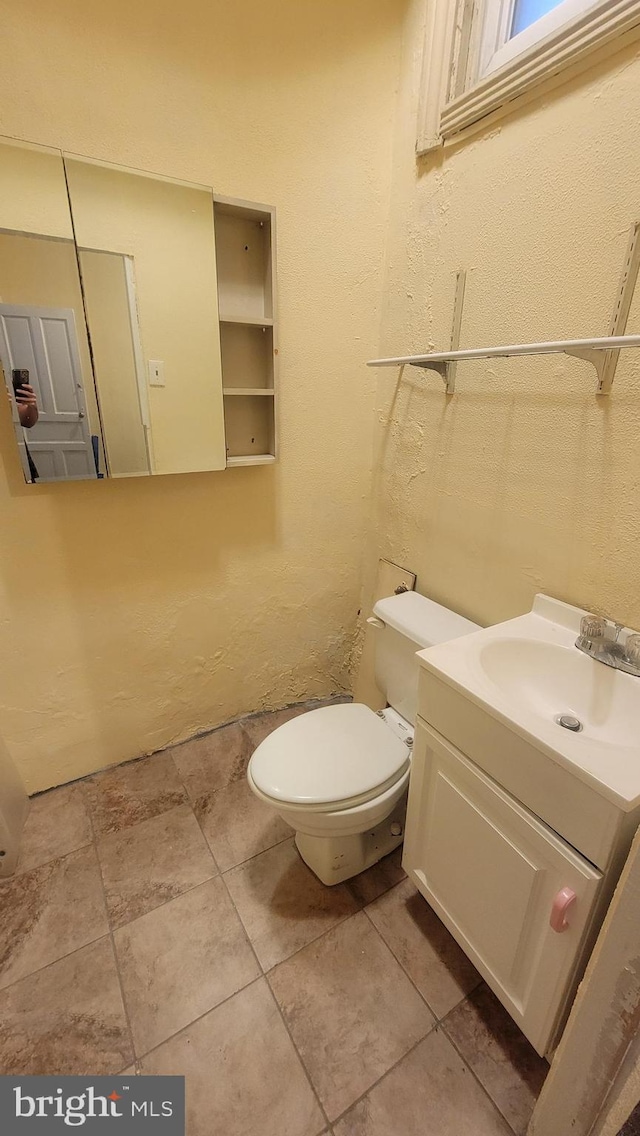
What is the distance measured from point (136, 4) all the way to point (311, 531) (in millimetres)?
1430

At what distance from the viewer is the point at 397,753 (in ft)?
4.13

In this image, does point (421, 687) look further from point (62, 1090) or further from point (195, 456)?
point (62, 1090)

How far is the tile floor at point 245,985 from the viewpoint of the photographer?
94 cm

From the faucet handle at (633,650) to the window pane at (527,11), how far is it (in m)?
1.40

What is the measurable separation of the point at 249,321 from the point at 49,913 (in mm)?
1745

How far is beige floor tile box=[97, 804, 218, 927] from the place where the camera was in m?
1.28

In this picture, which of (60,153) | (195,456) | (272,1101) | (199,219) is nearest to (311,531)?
(195,456)

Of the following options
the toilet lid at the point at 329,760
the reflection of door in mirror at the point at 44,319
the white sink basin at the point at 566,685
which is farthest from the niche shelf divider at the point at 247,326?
the white sink basin at the point at 566,685

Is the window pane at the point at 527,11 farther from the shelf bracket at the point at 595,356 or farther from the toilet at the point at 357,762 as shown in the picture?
the toilet at the point at 357,762

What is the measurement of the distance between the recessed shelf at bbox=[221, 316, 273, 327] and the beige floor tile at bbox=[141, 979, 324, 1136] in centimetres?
175

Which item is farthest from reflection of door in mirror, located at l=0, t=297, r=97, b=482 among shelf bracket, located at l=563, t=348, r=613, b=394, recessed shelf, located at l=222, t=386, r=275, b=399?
shelf bracket, located at l=563, t=348, r=613, b=394

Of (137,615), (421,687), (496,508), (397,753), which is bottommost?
(397,753)

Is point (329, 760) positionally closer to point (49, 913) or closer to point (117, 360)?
point (49, 913)

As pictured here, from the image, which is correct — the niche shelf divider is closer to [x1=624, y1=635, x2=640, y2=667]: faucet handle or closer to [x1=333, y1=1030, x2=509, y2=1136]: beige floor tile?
[x1=624, y1=635, x2=640, y2=667]: faucet handle
